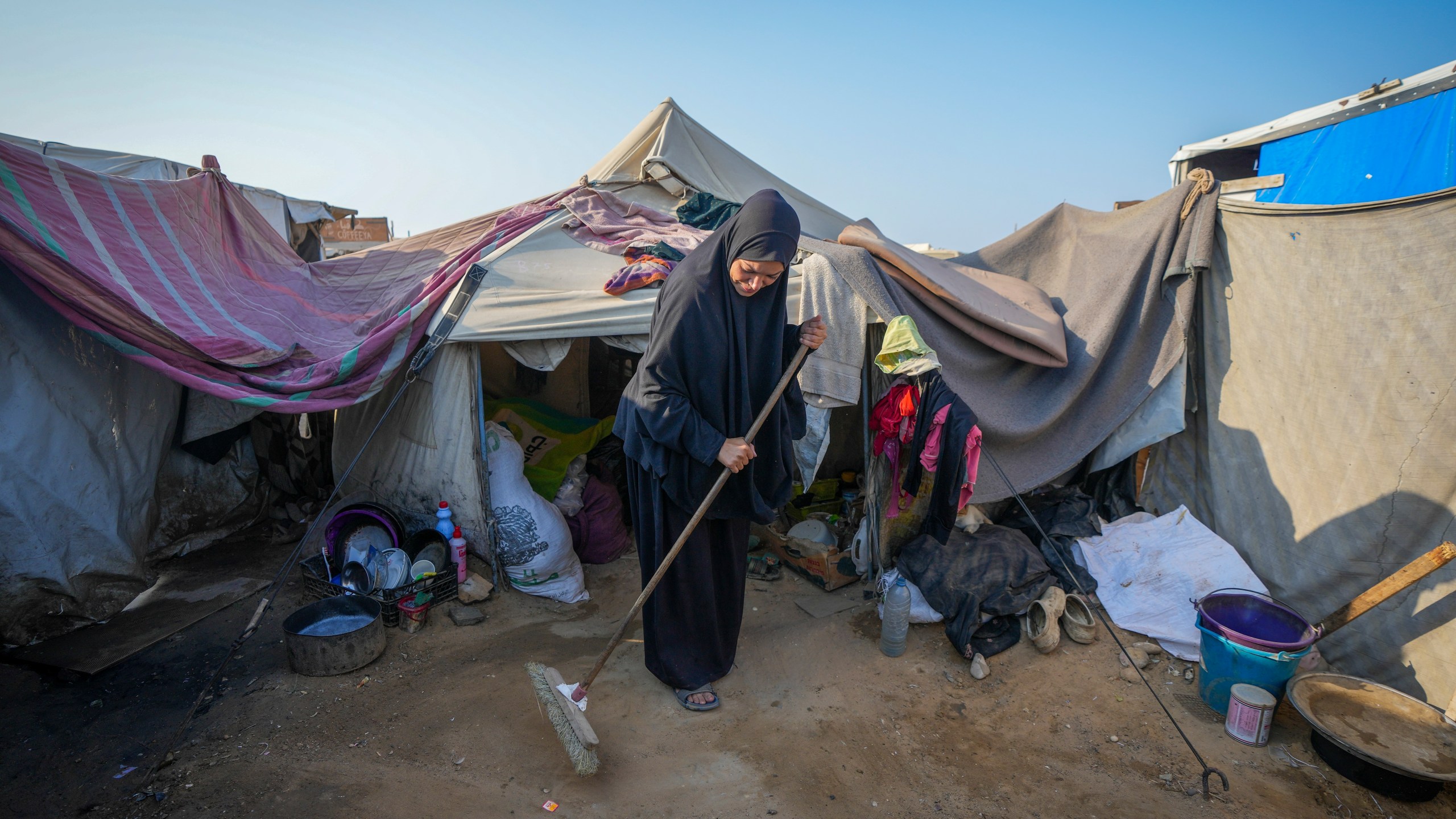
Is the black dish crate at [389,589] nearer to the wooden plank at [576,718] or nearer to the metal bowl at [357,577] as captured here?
the metal bowl at [357,577]

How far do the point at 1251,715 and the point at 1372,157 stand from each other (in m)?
5.02

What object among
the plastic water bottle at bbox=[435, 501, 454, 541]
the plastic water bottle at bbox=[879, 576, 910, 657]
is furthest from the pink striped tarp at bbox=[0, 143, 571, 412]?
the plastic water bottle at bbox=[879, 576, 910, 657]

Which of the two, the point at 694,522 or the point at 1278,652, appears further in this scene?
the point at 1278,652

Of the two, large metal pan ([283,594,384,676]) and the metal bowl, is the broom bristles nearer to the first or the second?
large metal pan ([283,594,384,676])

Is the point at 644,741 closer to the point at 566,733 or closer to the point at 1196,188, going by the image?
the point at 566,733

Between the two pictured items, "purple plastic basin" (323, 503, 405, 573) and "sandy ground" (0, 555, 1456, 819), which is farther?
"purple plastic basin" (323, 503, 405, 573)

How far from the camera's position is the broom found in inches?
100

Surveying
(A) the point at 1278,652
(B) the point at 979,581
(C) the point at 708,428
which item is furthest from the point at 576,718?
(A) the point at 1278,652

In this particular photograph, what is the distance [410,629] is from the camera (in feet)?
12.5

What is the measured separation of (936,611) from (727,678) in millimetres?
1370

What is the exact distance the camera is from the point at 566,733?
2.58 metres

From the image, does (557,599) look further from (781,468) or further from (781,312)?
(781,312)

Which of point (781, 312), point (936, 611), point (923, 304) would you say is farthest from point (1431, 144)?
point (781, 312)

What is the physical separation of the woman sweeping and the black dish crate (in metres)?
1.49
